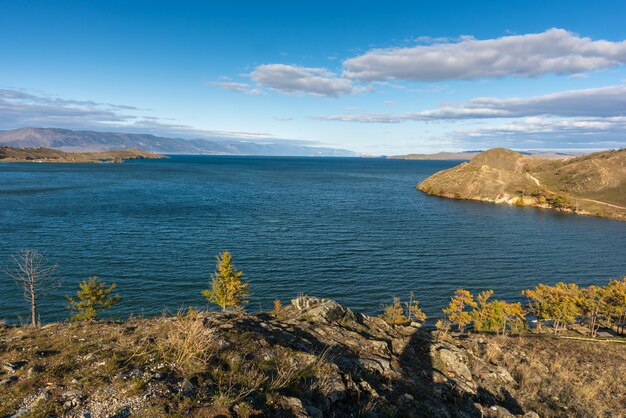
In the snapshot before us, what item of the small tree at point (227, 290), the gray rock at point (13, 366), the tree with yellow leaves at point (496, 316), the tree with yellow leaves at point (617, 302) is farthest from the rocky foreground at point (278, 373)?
the tree with yellow leaves at point (617, 302)

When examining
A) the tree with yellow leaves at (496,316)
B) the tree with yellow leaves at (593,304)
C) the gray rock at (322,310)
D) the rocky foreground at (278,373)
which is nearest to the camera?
the rocky foreground at (278,373)

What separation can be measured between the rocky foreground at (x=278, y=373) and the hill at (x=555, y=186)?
140392 mm

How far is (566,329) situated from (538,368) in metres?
28.3

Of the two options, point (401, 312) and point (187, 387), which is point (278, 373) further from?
point (401, 312)

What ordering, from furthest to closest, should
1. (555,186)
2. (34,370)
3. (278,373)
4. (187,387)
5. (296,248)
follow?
(555,186) → (296,248) → (278,373) → (34,370) → (187,387)

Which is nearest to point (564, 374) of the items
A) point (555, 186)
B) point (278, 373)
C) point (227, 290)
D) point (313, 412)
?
point (313, 412)

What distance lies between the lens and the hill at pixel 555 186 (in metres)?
139

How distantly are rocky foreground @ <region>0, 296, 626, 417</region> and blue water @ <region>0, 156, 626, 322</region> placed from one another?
24.2 meters

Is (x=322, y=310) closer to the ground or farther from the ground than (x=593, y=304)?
farther from the ground

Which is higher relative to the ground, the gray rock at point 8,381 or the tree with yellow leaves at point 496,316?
the gray rock at point 8,381

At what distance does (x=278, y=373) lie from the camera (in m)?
11.9

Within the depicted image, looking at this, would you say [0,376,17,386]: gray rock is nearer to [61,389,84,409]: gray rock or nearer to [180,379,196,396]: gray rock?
[61,389,84,409]: gray rock

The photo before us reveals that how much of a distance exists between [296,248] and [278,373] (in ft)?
196

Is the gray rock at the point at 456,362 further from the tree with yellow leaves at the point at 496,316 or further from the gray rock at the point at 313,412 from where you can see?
the tree with yellow leaves at the point at 496,316
